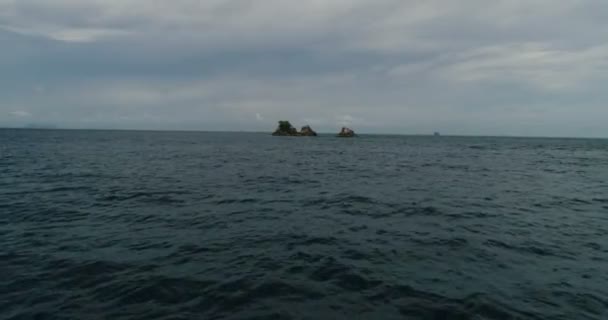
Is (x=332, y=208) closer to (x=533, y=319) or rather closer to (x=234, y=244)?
(x=234, y=244)

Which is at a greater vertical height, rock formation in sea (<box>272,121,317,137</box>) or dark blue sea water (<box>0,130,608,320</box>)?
rock formation in sea (<box>272,121,317,137</box>)

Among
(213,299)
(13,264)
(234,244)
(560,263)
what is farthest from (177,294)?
(560,263)

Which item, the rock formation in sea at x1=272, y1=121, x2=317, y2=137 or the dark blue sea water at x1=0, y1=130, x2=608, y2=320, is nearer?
the dark blue sea water at x1=0, y1=130, x2=608, y2=320

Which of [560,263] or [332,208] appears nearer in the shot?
[560,263]

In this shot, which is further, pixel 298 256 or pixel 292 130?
pixel 292 130

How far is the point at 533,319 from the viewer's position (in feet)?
19.9

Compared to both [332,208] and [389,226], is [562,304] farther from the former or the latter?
[332,208]

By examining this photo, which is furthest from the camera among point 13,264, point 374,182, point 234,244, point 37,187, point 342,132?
point 342,132

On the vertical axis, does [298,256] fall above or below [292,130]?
below

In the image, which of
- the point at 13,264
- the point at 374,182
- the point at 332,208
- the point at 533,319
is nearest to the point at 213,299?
the point at 13,264

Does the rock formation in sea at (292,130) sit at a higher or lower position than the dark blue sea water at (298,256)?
higher

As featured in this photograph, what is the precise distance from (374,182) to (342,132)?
13795 centimetres

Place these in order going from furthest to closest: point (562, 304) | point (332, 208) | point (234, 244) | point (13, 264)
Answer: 1. point (332, 208)
2. point (234, 244)
3. point (13, 264)
4. point (562, 304)

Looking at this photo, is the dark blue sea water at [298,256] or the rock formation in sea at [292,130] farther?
the rock formation in sea at [292,130]
